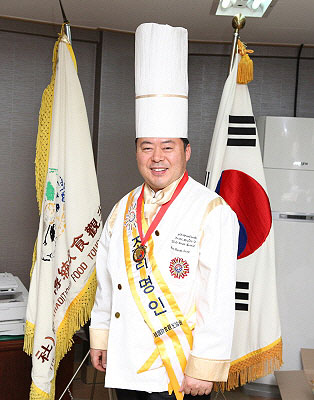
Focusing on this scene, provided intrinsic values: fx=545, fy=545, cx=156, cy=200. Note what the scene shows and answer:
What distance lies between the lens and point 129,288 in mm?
1835

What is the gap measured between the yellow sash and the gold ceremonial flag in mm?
731

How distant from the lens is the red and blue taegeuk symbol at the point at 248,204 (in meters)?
2.63

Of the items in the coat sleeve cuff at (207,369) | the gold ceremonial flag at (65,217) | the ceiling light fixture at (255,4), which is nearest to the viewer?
the coat sleeve cuff at (207,369)

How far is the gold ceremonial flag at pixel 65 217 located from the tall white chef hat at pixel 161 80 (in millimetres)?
680

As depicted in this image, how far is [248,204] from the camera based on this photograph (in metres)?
2.64

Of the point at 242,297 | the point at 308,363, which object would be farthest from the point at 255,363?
the point at 308,363

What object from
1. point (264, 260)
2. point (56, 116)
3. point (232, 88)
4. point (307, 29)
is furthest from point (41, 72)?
point (264, 260)

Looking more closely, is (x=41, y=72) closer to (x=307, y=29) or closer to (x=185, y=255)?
(x=307, y=29)

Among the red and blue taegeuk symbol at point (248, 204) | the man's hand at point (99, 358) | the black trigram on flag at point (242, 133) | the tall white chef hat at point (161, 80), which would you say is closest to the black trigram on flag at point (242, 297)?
the red and blue taegeuk symbol at point (248, 204)

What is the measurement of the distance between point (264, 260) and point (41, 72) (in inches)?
73.1

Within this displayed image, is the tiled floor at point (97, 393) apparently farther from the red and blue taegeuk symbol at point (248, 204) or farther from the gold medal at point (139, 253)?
the gold medal at point (139, 253)

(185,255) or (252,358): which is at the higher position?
(185,255)

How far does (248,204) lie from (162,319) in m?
1.03

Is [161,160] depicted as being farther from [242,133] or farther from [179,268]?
[242,133]
